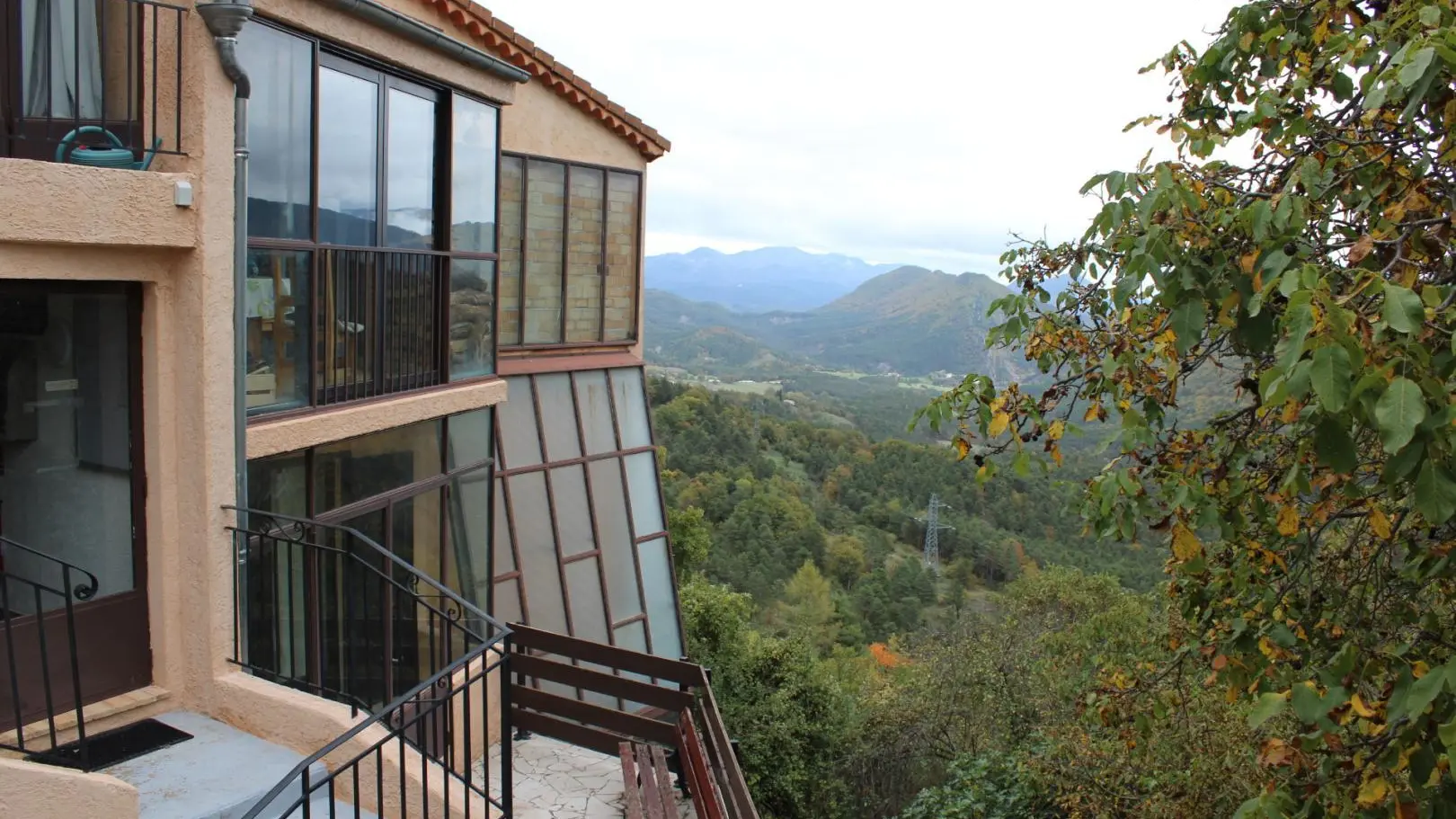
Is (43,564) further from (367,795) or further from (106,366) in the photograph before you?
(367,795)

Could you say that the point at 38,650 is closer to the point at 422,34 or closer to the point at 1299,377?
the point at 422,34

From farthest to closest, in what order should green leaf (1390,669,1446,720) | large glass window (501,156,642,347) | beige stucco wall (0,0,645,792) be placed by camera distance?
large glass window (501,156,642,347)
beige stucco wall (0,0,645,792)
green leaf (1390,669,1446,720)

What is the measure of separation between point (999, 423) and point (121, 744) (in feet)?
16.0

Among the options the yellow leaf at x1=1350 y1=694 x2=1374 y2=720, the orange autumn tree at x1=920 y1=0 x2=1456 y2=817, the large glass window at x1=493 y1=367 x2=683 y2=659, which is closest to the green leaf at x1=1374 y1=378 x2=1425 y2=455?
the orange autumn tree at x1=920 y1=0 x2=1456 y2=817

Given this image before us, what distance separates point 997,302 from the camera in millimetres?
5270

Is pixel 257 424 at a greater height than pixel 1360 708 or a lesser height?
greater

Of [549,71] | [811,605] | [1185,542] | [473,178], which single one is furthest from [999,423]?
[811,605]

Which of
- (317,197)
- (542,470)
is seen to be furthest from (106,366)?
(542,470)

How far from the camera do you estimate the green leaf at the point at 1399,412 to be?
106 inches

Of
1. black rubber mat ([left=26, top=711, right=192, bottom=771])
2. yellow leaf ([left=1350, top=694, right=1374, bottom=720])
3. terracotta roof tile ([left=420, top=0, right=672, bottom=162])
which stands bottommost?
black rubber mat ([left=26, top=711, right=192, bottom=771])

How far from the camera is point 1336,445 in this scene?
3.20 m

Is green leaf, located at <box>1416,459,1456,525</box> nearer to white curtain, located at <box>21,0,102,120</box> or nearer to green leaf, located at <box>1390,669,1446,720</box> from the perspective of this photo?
green leaf, located at <box>1390,669,1446,720</box>

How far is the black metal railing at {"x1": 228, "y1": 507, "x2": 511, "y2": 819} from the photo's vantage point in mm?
5352

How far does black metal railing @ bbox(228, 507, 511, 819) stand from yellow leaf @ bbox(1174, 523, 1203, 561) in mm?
3279
